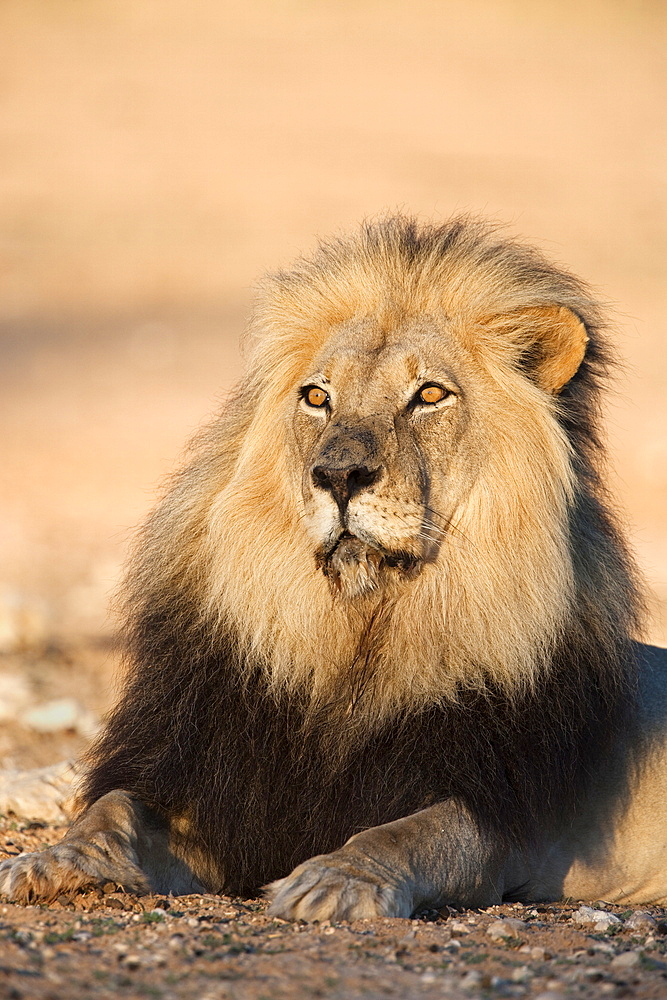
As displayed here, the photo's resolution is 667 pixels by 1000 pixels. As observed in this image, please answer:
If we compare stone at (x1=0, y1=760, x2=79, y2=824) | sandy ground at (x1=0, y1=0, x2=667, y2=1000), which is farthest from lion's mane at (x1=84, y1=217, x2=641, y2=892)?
stone at (x1=0, y1=760, x2=79, y2=824)

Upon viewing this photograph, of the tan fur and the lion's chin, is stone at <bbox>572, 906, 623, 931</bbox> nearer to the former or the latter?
the tan fur

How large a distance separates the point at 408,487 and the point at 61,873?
1330 mm

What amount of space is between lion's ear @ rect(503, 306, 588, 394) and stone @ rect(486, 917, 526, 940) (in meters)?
1.55

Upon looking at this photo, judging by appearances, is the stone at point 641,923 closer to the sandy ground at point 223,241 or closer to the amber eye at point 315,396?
the sandy ground at point 223,241

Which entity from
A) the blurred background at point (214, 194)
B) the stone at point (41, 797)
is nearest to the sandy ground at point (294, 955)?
the stone at point (41, 797)

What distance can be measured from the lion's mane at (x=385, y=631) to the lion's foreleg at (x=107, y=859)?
102mm

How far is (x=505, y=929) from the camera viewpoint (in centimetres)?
334

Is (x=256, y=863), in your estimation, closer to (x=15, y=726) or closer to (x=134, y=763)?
(x=134, y=763)

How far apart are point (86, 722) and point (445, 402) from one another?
9.90 ft

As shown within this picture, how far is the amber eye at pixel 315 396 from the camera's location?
13.7 ft

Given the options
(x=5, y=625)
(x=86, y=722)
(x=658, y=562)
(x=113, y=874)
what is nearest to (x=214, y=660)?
(x=113, y=874)

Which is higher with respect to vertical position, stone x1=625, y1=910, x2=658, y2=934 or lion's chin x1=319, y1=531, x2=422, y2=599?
lion's chin x1=319, y1=531, x2=422, y2=599

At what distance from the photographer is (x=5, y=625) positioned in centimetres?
774

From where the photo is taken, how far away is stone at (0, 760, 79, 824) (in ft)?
17.1
